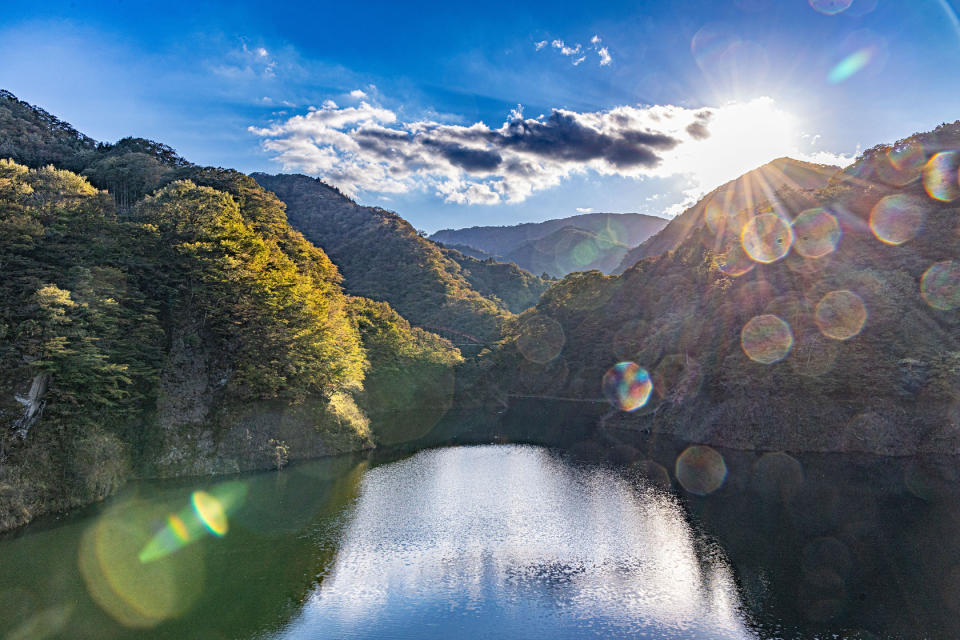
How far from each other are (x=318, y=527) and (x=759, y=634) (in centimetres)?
2431

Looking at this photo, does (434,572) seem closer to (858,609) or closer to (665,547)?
(665,547)

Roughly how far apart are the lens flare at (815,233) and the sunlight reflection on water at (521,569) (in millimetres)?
51628

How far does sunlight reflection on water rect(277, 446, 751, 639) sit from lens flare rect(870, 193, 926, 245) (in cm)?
5628

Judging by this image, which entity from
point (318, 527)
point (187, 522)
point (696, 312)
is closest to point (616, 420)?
point (696, 312)

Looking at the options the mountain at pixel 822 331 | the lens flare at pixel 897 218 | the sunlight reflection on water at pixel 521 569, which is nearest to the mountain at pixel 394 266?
the mountain at pixel 822 331

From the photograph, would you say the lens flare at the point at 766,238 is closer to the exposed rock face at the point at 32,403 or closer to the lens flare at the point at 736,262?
the lens flare at the point at 736,262

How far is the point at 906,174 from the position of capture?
7981cm

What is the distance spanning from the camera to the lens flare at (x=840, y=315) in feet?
208

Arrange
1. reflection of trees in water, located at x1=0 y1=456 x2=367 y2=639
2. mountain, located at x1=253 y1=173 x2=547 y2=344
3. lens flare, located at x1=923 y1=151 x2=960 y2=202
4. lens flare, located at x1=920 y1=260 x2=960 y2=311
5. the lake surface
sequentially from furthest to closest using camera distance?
mountain, located at x1=253 y1=173 x2=547 y2=344, lens flare, located at x1=923 y1=151 x2=960 y2=202, lens flare, located at x1=920 y1=260 x2=960 y2=311, the lake surface, reflection of trees in water, located at x1=0 y1=456 x2=367 y2=639

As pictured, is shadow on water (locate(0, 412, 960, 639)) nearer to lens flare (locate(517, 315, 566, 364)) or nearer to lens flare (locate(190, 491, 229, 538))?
lens flare (locate(190, 491, 229, 538))

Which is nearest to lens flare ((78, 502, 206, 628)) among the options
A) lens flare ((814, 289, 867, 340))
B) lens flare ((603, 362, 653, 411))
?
lens flare ((603, 362, 653, 411))

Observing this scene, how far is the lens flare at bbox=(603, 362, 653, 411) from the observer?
87.8 metres

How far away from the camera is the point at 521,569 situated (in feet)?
91.3

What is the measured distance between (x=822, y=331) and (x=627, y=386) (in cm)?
3710
